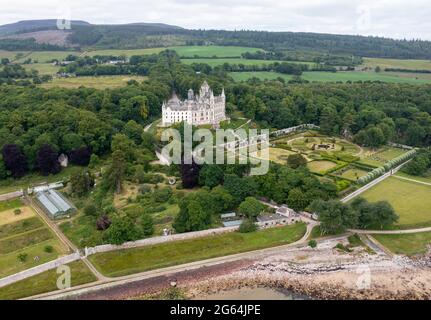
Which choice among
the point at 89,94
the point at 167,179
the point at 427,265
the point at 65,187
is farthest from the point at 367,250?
the point at 89,94

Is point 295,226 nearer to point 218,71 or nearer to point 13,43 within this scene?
point 218,71

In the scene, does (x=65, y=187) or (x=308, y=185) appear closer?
(x=308, y=185)

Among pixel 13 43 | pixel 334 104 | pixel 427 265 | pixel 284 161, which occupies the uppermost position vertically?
pixel 13 43

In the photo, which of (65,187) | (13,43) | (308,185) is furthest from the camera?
(13,43)

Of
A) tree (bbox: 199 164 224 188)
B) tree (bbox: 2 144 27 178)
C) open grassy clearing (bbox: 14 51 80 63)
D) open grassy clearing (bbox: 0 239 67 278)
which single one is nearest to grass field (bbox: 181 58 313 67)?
open grassy clearing (bbox: 14 51 80 63)

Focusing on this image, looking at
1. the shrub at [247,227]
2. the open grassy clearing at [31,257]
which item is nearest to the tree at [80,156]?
the open grassy clearing at [31,257]

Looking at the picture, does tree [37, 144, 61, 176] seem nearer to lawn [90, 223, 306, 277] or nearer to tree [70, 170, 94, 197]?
tree [70, 170, 94, 197]
